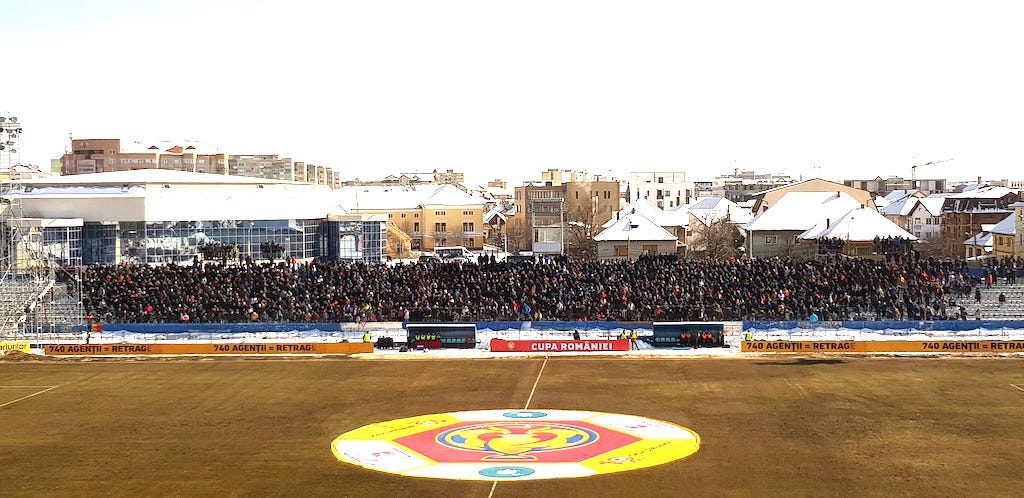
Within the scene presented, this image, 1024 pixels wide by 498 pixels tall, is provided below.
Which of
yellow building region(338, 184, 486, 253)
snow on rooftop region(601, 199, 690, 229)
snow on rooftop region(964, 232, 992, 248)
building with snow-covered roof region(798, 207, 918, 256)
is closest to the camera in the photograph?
building with snow-covered roof region(798, 207, 918, 256)

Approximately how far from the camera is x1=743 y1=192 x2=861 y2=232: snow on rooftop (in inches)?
3775

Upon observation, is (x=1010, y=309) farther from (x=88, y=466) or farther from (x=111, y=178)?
(x=111, y=178)

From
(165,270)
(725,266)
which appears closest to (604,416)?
(725,266)

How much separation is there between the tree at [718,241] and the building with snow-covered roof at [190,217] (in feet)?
128

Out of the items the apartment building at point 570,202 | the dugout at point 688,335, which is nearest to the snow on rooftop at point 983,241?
the apartment building at point 570,202

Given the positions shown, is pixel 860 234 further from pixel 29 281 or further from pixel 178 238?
pixel 29 281

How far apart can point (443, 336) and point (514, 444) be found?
2274cm

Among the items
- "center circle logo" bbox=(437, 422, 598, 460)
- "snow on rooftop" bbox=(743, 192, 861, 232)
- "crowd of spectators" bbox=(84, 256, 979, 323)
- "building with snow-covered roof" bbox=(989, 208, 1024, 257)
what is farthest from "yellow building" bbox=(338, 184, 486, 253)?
"center circle logo" bbox=(437, 422, 598, 460)

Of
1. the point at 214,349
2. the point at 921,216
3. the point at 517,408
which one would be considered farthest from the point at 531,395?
the point at 921,216

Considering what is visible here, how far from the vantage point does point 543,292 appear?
63.3 metres

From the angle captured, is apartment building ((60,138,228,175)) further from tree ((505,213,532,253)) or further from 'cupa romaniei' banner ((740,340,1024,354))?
'cupa romaniei' banner ((740,340,1024,354))

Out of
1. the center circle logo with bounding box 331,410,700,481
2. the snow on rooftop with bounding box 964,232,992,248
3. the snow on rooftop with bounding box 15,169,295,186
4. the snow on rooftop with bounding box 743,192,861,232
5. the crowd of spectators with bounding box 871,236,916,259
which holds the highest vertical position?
the snow on rooftop with bounding box 15,169,295,186

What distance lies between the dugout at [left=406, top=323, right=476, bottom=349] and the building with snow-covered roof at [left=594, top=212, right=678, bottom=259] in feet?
112

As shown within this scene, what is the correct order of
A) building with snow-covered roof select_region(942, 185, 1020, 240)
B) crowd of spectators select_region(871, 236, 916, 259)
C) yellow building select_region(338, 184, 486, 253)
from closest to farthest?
crowd of spectators select_region(871, 236, 916, 259), building with snow-covered roof select_region(942, 185, 1020, 240), yellow building select_region(338, 184, 486, 253)
